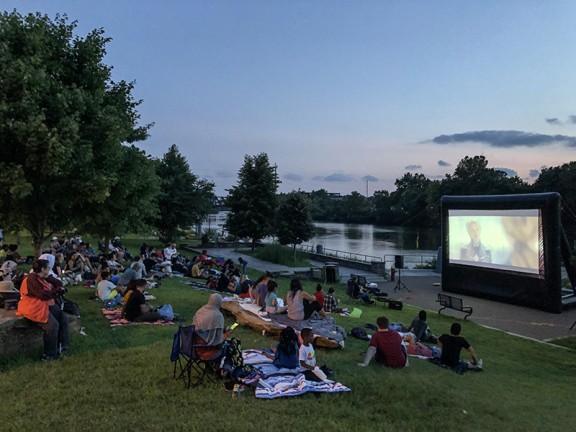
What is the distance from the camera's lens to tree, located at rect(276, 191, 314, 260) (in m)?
35.2

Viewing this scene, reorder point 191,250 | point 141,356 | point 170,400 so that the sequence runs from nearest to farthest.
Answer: point 170,400 → point 141,356 → point 191,250

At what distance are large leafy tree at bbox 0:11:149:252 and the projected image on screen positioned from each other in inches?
638

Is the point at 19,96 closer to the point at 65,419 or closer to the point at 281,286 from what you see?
the point at 65,419

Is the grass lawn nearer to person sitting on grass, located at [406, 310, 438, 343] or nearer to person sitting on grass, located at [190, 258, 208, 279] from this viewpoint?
person sitting on grass, located at [406, 310, 438, 343]

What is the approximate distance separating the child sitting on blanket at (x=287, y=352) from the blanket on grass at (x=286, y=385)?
9cm

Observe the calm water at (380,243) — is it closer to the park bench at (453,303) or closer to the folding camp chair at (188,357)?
the park bench at (453,303)

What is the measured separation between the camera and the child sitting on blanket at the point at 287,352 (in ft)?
22.1

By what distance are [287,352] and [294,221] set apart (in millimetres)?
28554

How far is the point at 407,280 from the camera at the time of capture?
26.2 m

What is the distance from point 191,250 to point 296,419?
3020 centimetres

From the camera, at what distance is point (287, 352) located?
678 centimetres

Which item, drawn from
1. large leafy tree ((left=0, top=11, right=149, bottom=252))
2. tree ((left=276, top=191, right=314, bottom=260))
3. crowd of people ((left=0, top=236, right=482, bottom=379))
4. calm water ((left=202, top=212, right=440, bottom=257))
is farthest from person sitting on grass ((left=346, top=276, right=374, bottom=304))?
calm water ((left=202, top=212, right=440, bottom=257))

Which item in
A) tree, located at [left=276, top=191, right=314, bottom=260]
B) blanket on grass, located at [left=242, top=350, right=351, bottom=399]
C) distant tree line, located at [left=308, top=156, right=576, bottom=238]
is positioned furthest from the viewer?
distant tree line, located at [left=308, top=156, right=576, bottom=238]

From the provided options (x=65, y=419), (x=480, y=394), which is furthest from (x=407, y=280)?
(x=65, y=419)
